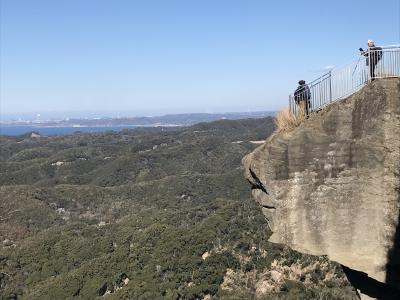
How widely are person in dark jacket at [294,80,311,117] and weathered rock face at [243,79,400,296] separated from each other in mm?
1047

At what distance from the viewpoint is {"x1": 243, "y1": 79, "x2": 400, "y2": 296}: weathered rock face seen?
1251 centimetres

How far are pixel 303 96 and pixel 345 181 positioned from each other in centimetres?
301

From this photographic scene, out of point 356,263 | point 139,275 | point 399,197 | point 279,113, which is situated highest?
point 279,113

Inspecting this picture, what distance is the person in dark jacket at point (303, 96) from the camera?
46.6 feet

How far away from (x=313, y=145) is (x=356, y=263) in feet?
11.0

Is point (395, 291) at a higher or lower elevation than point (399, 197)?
lower

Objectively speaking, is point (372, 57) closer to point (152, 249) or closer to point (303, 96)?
point (303, 96)

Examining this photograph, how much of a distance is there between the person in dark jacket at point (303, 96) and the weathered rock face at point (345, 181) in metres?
1.05

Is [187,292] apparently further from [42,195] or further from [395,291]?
[42,195]

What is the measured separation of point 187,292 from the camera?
41.2 m

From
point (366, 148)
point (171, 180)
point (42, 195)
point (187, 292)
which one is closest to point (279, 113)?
point (366, 148)

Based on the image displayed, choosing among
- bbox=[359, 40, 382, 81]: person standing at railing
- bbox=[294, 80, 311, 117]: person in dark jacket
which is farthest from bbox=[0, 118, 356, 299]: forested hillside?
bbox=[359, 40, 382, 81]: person standing at railing

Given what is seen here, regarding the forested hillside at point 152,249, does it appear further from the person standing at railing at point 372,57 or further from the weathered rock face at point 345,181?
the person standing at railing at point 372,57

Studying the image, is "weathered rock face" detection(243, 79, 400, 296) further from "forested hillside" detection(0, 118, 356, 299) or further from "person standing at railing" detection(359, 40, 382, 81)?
"forested hillside" detection(0, 118, 356, 299)
